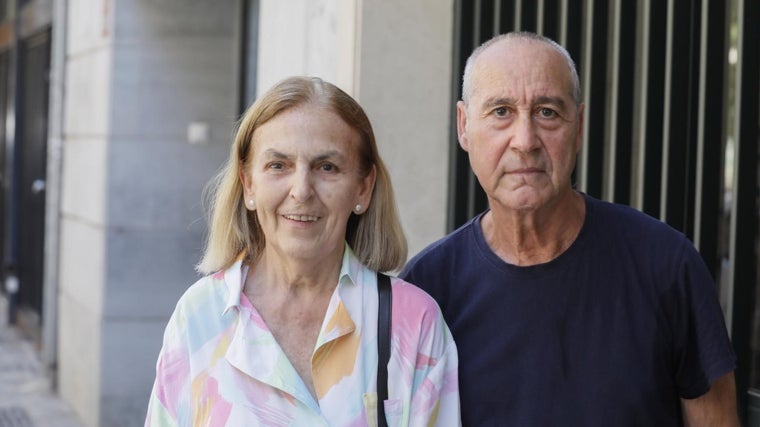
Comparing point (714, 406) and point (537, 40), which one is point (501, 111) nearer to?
point (537, 40)

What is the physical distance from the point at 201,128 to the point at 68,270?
184cm

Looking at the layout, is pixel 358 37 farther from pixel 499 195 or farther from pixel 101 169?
pixel 101 169

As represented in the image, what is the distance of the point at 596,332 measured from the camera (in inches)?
104

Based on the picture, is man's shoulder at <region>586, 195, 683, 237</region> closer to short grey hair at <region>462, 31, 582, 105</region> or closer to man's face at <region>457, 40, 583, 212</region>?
man's face at <region>457, 40, 583, 212</region>

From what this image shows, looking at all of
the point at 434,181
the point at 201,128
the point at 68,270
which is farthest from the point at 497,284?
the point at 68,270

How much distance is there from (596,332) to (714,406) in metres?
0.30

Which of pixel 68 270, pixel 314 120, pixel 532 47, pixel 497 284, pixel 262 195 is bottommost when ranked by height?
pixel 68 270

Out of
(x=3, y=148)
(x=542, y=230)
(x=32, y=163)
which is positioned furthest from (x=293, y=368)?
(x=3, y=148)

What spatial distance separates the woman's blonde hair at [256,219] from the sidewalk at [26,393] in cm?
553

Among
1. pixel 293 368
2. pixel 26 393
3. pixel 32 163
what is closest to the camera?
pixel 293 368

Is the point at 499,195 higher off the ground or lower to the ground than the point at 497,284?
higher

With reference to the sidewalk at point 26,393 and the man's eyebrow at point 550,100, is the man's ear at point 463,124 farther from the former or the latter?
the sidewalk at point 26,393

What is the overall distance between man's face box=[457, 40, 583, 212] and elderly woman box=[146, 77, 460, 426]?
0.28m

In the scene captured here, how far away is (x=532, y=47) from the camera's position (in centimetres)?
266
